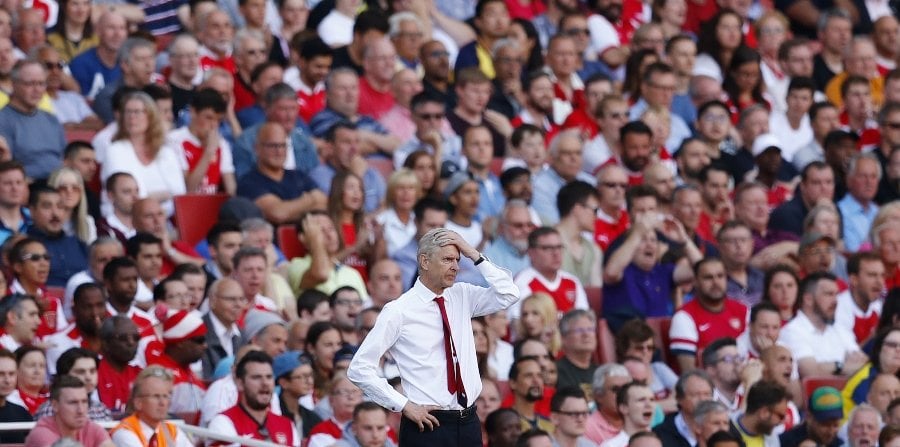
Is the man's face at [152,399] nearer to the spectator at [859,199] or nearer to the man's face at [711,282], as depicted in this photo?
the man's face at [711,282]

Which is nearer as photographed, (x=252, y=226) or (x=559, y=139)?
(x=252, y=226)

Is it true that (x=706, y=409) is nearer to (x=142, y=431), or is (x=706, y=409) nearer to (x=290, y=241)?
(x=290, y=241)

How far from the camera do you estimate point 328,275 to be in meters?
13.3

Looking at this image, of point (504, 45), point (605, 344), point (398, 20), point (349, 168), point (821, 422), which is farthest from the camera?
point (504, 45)

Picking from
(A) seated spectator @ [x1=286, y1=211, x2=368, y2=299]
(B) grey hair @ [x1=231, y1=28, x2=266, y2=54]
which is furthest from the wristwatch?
→ (B) grey hair @ [x1=231, y1=28, x2=266, y2=54]

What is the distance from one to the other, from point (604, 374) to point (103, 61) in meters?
4.24

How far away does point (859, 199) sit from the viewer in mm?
15898

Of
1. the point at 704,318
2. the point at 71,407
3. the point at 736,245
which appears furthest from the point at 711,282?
the point at 71,407

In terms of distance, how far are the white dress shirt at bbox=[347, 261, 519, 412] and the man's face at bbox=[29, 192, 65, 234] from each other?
4008 millimetres

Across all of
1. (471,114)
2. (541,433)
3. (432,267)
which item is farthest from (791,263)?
(432,267)

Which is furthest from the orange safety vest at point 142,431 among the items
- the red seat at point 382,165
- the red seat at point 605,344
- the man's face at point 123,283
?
the red seat at point 382,165

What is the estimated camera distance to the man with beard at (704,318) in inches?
537

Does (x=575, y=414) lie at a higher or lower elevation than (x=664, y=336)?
Result: higher

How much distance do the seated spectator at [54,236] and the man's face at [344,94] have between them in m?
2.64
